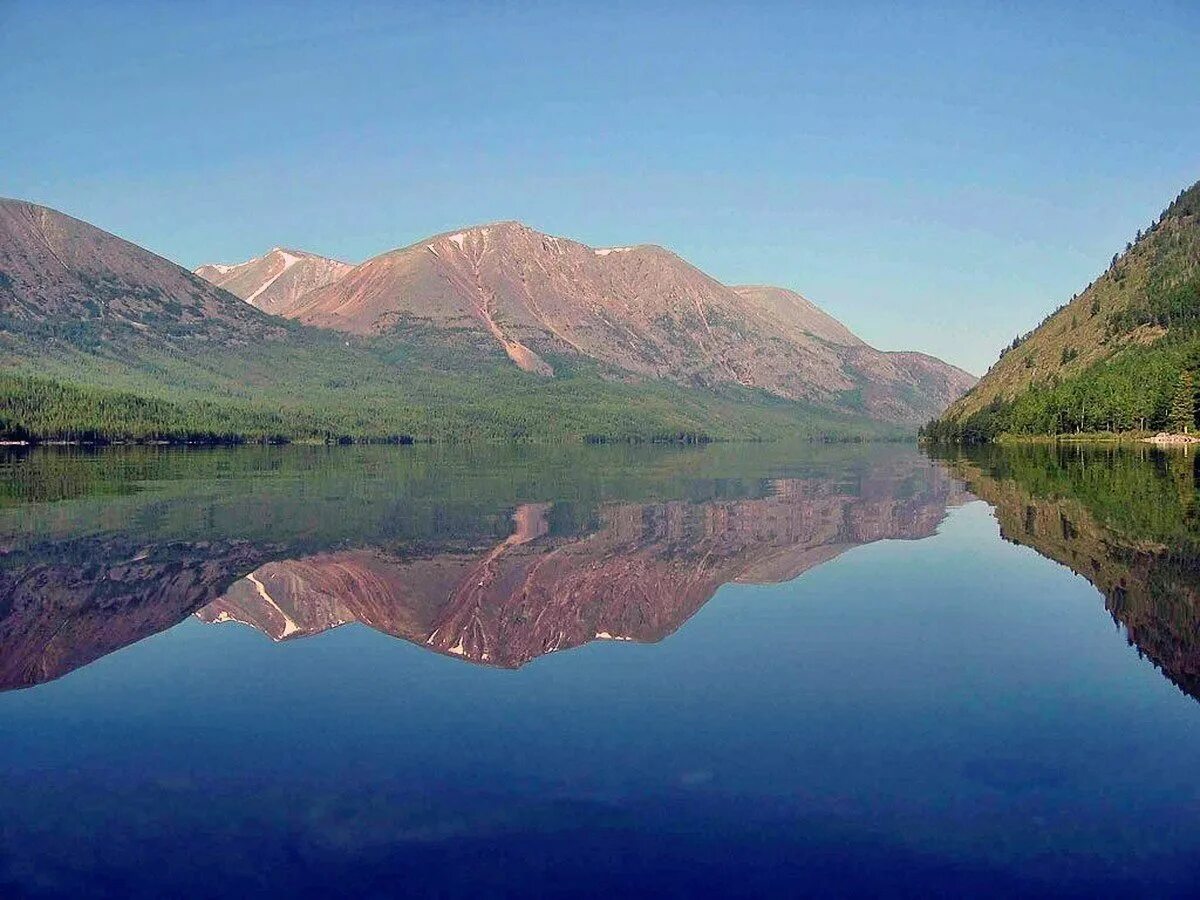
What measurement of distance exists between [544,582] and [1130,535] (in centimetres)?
2133

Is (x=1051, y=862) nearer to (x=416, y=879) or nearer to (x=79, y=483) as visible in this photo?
(x=416, y=879)

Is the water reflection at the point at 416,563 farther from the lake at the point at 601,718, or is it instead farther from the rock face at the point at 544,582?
the lake at the point at 601,718

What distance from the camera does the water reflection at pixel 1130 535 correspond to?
21.7m

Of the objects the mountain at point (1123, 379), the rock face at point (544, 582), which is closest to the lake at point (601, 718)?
the rock face at point (544, 582)

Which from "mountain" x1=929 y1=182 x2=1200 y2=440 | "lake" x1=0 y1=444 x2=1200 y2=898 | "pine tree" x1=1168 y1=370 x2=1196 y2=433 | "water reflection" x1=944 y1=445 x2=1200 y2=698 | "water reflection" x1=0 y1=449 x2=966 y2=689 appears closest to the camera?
"lake" x1=0 y1=444 x2=1200 y2=898

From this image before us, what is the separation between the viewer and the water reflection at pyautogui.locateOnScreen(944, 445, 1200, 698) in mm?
21688

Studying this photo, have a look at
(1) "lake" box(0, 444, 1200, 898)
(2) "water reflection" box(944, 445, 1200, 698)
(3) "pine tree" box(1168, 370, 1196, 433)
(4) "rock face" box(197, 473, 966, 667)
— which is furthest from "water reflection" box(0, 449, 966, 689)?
(3) "pine tree" box(1168, 370, 1196, 433)

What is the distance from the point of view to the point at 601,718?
1655cm

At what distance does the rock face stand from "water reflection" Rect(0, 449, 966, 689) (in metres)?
0.09

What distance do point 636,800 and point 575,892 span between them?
2.43 meters

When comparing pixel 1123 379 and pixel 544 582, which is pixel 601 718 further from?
pixel 1123 379

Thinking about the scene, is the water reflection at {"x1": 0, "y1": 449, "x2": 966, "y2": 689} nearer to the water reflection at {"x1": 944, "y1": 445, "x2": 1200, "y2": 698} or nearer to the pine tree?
the water reflection at {"x1": 944, "y1": 445, "x2": 1200, "y2": 698}

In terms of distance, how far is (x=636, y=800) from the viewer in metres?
12.9

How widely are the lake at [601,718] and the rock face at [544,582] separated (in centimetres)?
21
